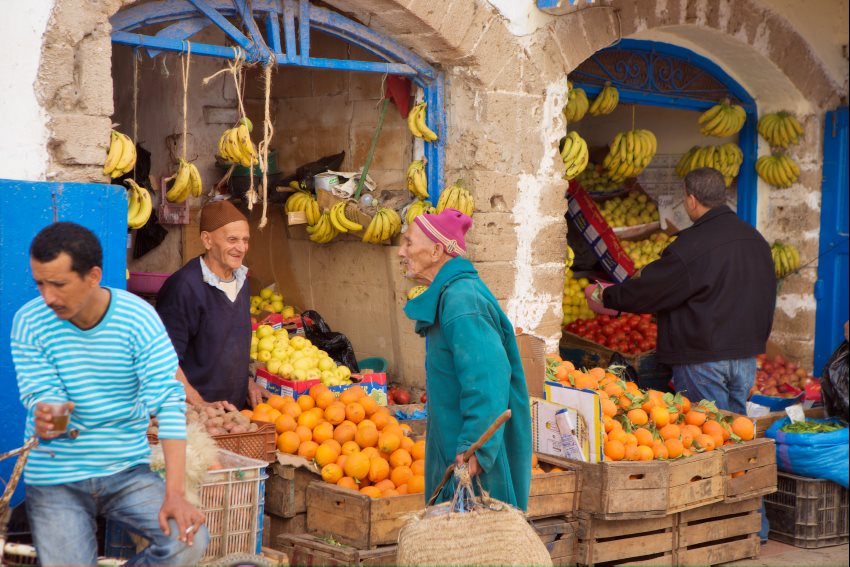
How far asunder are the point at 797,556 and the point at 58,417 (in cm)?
457

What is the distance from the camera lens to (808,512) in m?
6.24

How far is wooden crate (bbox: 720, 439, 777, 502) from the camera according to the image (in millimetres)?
5730

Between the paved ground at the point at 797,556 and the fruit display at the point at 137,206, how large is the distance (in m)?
3.84

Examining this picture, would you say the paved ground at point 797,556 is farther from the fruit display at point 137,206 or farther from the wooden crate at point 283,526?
the fruit display at point 137,206

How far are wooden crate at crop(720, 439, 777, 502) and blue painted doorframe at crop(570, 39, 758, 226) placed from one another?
10.4ft

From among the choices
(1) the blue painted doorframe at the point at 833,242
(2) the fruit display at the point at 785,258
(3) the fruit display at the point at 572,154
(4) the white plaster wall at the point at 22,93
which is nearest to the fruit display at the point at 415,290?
(3) the fruit display at the point at 572,154

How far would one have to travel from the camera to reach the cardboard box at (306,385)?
5.93 meters

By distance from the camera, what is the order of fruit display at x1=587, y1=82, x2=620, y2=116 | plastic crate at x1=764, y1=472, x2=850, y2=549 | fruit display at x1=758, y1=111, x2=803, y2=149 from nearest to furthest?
plastic crate at x1=764, y1=472, x2=850, y2=549
fruit display at x1=587, y1=82, x2=620, y2=116
fruit display at x1=758, y1=111, x2=803, y2=149

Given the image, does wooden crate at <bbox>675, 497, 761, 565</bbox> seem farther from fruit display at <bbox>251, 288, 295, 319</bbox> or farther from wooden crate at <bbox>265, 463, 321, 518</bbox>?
fruit display at <bbox>251, 288, 295, 319</bbox>

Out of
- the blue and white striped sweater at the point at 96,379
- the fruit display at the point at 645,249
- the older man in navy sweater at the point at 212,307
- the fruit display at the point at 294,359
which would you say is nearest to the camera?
the blue and white striped sweater at the point at 96,379

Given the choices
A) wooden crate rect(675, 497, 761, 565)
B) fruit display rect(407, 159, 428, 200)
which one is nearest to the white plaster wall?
fruit display rect(407, 159, 428, 200)

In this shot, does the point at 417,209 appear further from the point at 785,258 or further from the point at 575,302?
the point at 785,258

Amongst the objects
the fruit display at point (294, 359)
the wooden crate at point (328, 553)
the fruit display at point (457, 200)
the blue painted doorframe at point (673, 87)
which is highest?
the blue painted doorframe at point (673, 87)

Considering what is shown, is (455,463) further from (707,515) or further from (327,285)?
(327,285)
